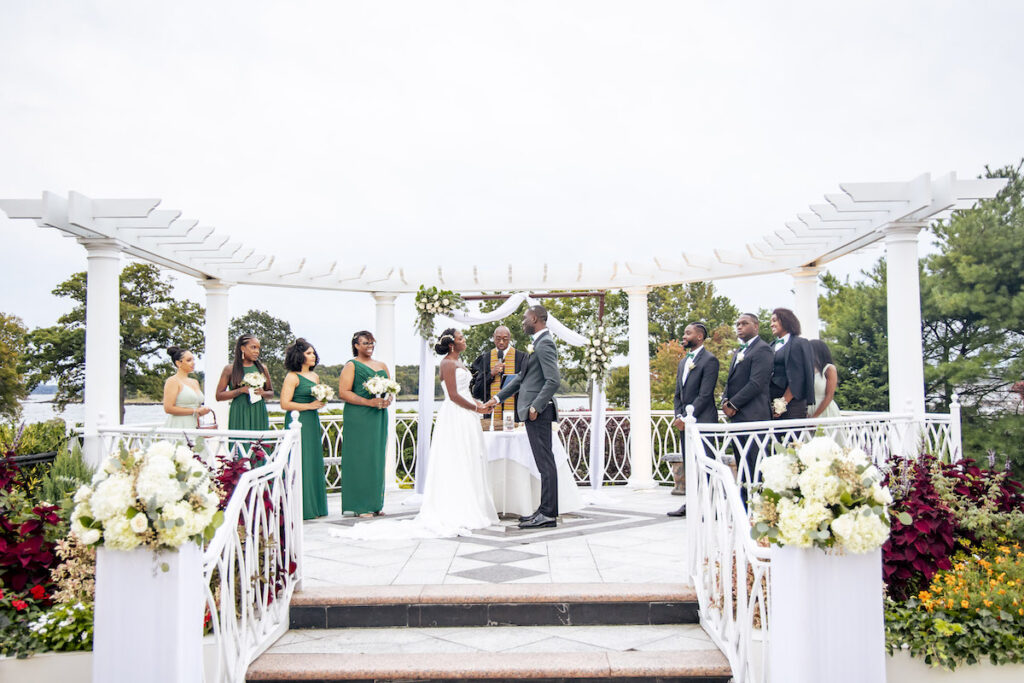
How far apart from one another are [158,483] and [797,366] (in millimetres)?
5399

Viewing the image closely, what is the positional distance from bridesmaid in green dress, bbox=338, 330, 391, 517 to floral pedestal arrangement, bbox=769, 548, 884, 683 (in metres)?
4.93

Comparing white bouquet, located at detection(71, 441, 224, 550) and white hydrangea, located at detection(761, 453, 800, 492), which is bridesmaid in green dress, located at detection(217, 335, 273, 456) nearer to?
white bouquet, located at detection(71, 441, 224, 550)

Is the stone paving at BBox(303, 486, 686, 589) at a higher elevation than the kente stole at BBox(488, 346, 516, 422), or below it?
below

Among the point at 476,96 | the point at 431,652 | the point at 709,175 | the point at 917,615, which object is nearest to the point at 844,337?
the point at 709,175

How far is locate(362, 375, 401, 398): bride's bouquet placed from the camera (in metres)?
6.88

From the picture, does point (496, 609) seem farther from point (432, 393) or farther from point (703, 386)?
point (432, 393)

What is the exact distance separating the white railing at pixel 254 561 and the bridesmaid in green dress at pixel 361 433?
212cm

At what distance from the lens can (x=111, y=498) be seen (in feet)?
8.73

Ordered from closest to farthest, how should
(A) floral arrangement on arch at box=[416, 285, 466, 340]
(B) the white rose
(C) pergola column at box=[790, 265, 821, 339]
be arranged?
(B) the white rose
(A) floral arrangement on arch at box=[416, 285, 466, 340]
(C) pergola column at box=[790, 265, 821, 339]

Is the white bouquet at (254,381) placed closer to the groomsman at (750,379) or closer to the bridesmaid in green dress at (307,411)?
the bridesmaid in green dress at (307,411)

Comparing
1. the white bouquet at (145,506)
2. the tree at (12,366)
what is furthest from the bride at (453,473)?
the tree at (12,366)

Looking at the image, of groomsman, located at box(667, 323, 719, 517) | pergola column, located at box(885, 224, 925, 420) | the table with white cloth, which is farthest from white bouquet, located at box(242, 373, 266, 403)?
pergola column, located at box(885, 224, 925, 420)

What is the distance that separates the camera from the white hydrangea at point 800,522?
2.64 m

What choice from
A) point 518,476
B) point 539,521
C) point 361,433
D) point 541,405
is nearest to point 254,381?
point 361,433
